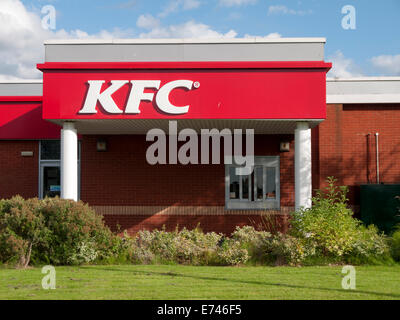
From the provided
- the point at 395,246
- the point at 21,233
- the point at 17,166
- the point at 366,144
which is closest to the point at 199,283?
the point at 21,233

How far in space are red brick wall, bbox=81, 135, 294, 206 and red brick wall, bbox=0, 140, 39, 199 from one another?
6.48ft

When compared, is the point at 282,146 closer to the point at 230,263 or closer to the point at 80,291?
the point at 230,263

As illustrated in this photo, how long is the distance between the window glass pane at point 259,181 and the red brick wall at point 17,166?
793cm

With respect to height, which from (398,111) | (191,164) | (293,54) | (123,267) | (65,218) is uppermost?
(293,54)

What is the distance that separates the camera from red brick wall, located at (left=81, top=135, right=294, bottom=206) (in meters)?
14.4

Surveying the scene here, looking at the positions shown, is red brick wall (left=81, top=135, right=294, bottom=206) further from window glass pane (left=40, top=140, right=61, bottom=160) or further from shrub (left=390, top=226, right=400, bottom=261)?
shrub (left=390, top=226, right=400, bottom=261)

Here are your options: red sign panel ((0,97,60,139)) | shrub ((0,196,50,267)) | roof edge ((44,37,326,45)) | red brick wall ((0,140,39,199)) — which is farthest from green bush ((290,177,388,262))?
Result: red brick wall ((0,140,39,199))

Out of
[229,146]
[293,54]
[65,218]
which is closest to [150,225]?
[229,146]

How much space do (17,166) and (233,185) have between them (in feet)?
25.7

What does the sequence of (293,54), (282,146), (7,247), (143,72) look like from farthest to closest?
(282,146) → (293,54) → (143,72) → (7,247)

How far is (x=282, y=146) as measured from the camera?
14281 millimetres

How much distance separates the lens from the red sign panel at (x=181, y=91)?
11.1 meters

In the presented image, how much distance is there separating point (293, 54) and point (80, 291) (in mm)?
8863

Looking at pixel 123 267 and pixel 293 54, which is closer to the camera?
pixel 123 267
